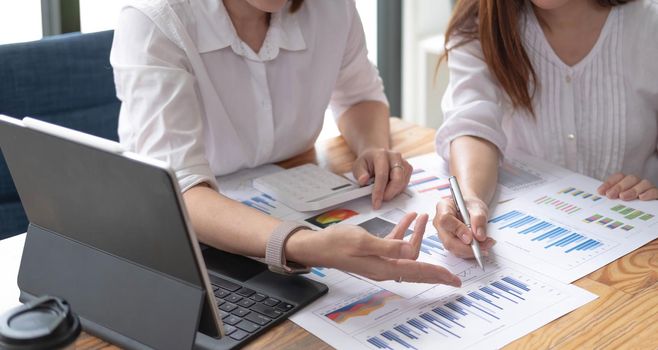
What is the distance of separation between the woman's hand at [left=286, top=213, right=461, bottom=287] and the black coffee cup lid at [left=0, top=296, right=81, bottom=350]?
0.39 m

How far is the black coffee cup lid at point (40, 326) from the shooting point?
80cm

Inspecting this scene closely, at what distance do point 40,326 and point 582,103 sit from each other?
3.96ft

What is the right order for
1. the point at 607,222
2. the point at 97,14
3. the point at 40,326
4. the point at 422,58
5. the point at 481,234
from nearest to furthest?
the point at 40,326
the point at 481,234
the point at 607,222
the point at 97,14
the point at 422,58

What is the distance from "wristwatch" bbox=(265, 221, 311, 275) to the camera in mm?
1169

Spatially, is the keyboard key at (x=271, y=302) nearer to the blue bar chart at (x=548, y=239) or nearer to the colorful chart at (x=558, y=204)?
the blue bar chart at (x=548, y=239)

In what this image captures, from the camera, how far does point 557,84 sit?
1684 millimetres

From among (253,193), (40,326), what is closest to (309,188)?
(253,193)

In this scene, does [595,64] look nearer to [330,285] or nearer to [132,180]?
[330,285]

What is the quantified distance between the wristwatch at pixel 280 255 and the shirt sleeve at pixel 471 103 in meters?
0.54

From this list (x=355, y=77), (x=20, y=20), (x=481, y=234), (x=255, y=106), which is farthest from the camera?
(x=20, y=20)

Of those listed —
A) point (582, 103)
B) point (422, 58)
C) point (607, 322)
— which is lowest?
point (422, 58)

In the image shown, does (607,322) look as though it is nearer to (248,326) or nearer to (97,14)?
(248,326)

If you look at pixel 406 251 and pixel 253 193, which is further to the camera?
pixel 253 193

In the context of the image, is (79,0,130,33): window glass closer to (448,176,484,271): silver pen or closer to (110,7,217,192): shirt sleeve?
(110,7,217,192): shirt sleeve
